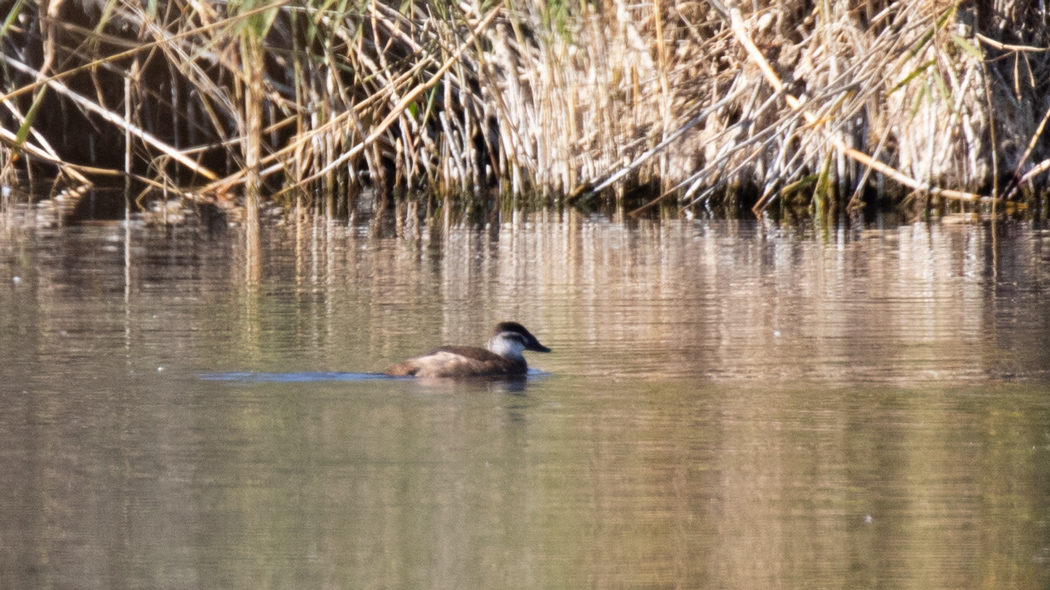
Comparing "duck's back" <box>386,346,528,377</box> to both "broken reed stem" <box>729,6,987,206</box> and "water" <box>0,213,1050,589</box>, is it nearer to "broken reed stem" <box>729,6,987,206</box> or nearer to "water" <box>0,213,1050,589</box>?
"water" <box>0,213,1050,589</box>

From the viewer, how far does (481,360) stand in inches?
208

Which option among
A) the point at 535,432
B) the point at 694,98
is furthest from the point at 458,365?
the point at 694,98

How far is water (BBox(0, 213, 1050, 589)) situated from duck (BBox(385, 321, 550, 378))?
0.23 ft

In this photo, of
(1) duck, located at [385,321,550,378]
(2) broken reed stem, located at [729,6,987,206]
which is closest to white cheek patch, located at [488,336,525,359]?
(1) duck, located at [385,321,550,378]

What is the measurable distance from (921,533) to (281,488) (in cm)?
143

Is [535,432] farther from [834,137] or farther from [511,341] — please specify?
[834,137]

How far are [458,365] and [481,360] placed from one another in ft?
0.26

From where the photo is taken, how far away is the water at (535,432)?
3.26 m

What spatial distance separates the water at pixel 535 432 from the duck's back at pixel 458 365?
0.22 feet

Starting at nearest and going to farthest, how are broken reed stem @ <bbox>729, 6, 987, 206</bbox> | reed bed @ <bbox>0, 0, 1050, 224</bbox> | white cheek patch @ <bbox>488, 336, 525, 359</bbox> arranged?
white cheek patch @ <bbox>488, 336, 525, 359</bbox>, reed bed @ <bbox>0, 0, 1050, 224</bbox>, broken reed stem @ <bbox>729, 6, 987, 206</bbox>

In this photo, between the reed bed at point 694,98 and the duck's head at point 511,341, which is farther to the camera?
the reed bed at point 694,98

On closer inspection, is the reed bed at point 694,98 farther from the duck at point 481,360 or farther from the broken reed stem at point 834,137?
the duck at point 481,360

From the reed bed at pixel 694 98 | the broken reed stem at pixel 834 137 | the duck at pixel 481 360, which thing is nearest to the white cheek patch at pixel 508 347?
the duck at pixel 481 360

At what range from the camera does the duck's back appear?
5203mm
